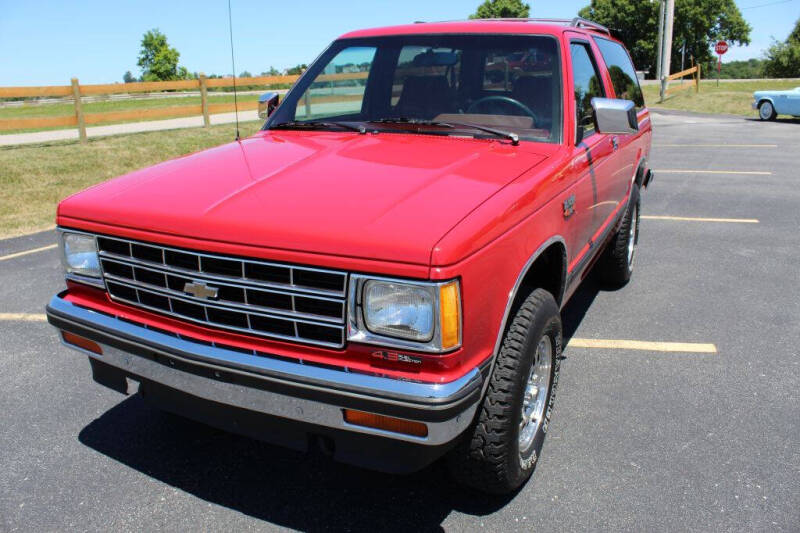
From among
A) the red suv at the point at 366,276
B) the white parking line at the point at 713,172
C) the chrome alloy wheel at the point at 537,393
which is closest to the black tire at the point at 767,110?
the white parking line at the point at 713,172

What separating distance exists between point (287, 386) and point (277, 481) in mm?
906

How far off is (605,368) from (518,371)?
1.74 m

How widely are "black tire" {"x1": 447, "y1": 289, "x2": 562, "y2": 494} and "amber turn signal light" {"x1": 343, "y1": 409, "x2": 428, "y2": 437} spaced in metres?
0.40

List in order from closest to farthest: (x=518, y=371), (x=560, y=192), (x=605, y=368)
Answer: (x=518, y=371) < (x=560, y=192) < (x=605, y=368)

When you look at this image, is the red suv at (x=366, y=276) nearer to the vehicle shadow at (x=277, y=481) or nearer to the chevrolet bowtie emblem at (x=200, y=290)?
the chevrolet bowtie emblem at (x=200, y=290)

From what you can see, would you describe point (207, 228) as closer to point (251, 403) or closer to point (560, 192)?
point (251, 403)

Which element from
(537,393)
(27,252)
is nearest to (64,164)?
(27,252)

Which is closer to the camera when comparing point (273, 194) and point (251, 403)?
point (251, 403)

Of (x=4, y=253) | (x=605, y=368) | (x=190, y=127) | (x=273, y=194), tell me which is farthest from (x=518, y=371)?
(x=190, y=127)

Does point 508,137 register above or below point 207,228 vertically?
above

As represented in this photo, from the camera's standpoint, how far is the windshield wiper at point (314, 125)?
11.7ft

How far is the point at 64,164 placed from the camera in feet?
37.5

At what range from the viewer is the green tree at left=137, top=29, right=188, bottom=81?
7738cm

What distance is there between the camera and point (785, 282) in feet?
18.4
